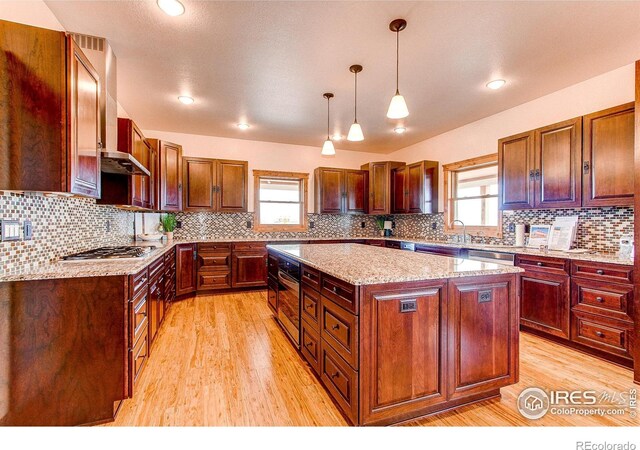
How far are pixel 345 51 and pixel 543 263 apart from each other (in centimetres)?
280

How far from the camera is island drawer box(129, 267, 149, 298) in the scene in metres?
1.85

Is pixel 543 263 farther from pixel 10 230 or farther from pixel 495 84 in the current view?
pixel 10 230

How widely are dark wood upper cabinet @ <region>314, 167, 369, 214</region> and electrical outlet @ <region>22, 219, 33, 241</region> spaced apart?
4189 millimetres

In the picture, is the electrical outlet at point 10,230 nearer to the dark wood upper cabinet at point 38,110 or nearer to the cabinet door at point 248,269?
the dark wood upper cabinet at point 38,110

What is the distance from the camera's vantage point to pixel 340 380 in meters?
1.79

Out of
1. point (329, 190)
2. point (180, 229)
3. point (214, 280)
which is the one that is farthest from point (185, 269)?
point (329, 190)

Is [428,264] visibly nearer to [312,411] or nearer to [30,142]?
[312,411]

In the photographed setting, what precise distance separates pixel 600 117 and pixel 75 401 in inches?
182

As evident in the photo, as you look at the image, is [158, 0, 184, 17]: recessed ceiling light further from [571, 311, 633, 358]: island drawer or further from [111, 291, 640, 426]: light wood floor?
[571, 311, 633, 358]: island drawer

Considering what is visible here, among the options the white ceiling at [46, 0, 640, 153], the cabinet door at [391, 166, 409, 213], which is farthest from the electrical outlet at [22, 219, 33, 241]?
the cabinet door at [391, 166, 409, 213]

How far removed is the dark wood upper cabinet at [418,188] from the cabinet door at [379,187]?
235 millimetres

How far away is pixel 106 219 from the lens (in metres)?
3.29

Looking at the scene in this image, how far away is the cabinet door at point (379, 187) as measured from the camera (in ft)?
18.7

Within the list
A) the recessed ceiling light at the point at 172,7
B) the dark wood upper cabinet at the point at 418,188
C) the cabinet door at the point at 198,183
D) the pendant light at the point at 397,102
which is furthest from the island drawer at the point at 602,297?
the cabinet door at the point at 198,183
